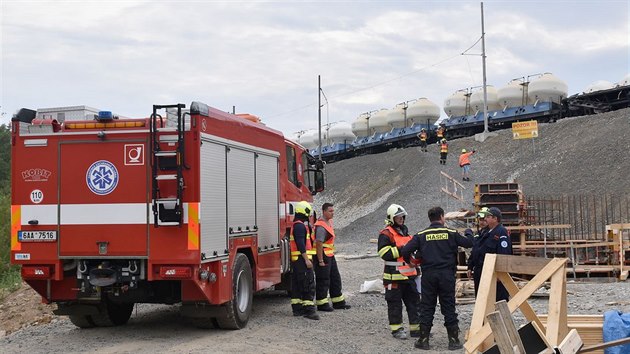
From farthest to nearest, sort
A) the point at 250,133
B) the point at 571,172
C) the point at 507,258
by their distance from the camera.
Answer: the point at 571,172
the point at 250,133
the point at 507,258

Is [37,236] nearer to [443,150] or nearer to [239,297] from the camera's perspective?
[239,297]

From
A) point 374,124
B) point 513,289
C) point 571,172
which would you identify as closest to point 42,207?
point 513,289

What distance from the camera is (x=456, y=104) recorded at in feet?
149

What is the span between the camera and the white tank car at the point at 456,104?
45.2 m

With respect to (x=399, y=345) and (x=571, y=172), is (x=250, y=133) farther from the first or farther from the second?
(x=571, y=172)

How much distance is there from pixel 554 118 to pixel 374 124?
1507cm

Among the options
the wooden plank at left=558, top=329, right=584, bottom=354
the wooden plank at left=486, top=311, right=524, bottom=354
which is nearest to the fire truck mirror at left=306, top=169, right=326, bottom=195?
the wooden plank at left=558, top=329, right=584, bottom=354

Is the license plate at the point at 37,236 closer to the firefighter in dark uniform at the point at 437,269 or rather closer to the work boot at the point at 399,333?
the firefighter in dark uniform at the point at 437,269

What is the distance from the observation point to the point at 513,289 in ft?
20.5

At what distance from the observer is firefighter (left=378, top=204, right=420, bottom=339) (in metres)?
8.86

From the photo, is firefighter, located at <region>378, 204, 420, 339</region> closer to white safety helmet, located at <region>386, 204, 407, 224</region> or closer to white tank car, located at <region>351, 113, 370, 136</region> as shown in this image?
white safety helmet, located at <region>386, 204, 407, 224</region>

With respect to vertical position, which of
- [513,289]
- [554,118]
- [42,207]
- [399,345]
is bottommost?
[399,345]

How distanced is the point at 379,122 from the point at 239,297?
4222 centimetres

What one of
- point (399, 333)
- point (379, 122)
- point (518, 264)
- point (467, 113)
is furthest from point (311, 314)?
point (379, 122)
